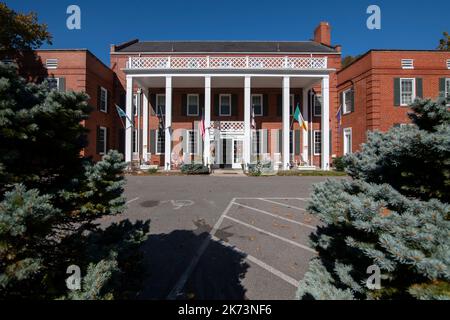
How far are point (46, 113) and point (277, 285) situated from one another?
301cm

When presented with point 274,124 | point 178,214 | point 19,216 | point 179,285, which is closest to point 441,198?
point 179,285

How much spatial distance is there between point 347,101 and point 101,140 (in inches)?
789

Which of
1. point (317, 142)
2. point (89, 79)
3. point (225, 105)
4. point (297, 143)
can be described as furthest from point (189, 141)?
point (317, 142)

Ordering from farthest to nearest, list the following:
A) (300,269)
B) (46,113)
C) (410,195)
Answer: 1. (300,269)
2. (410,195)
3. (46,113)

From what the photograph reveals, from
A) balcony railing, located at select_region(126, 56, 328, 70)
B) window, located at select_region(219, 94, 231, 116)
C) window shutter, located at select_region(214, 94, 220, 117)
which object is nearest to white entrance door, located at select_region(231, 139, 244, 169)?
window, located at select_region(219, 94, 231, 116)

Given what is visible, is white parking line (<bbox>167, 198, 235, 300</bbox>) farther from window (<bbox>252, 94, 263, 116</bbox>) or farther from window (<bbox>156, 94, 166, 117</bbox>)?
window (<bbox>156, 94, 166, 117</bbox>)

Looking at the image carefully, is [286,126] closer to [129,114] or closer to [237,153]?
[237,153]

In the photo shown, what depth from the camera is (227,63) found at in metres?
20.3

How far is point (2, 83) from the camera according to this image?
5.00 feet

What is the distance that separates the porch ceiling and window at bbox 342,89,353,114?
9.43ft

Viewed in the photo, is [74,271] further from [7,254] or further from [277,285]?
[277,285]

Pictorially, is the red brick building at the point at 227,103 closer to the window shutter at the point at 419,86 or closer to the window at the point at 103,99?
the window at the point at 103,99

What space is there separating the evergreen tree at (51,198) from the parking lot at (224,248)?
723mm

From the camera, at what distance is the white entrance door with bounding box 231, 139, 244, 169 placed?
21.8 m
